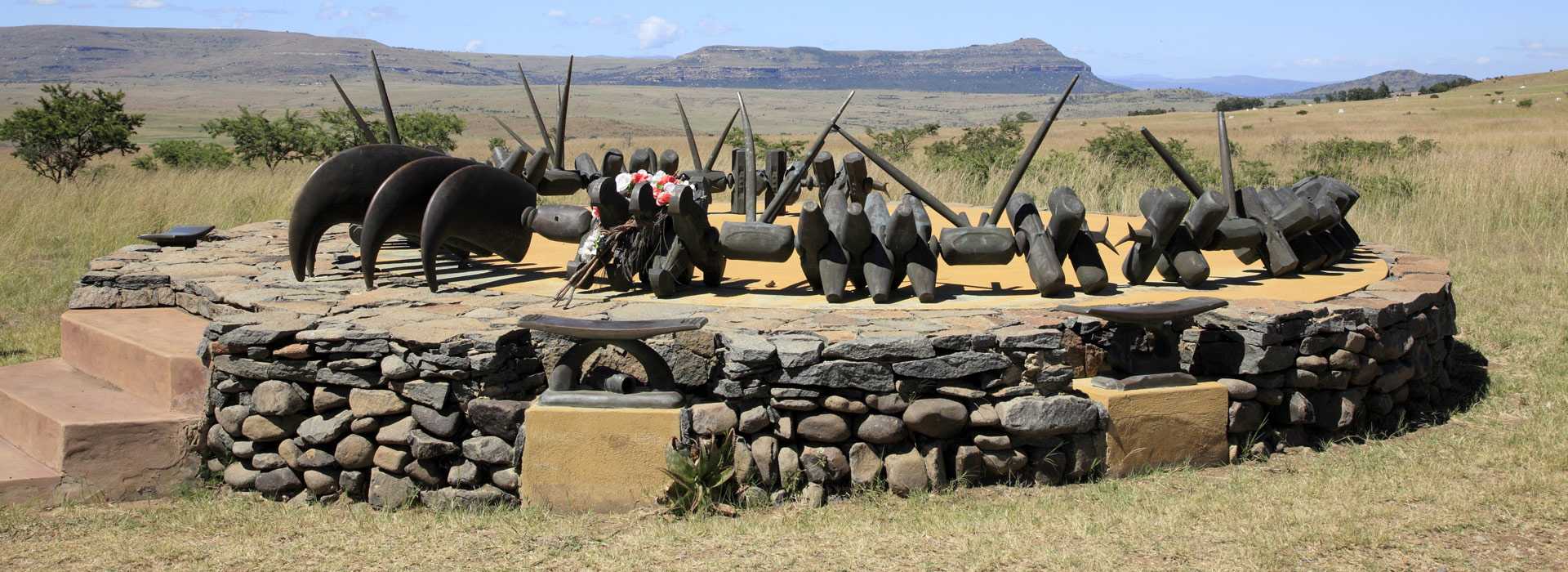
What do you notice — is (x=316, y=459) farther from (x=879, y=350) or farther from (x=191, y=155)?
(x=191, y=155)

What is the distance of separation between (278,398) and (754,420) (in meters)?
1.97

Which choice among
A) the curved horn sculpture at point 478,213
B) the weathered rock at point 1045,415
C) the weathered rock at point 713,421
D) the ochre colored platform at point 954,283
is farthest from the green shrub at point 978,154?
the weathered rock at point 713,421

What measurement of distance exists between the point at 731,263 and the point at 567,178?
1.83 m

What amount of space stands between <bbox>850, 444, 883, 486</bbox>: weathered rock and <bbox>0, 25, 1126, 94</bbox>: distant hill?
136076mm

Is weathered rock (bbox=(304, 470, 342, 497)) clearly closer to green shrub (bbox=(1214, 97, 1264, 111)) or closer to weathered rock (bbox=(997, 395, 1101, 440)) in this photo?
weathered rock (bbox=(997, 395, 1101, 440))

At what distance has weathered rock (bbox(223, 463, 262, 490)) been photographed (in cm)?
516

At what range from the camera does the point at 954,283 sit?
22.3ft

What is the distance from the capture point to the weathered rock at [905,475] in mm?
4738

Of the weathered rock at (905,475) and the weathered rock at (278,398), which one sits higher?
the weathered rock at (278,398)

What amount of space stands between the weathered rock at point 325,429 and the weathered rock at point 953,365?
224 centimetres

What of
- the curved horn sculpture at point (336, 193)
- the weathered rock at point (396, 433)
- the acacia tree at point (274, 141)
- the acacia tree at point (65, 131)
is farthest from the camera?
the acacia tree at point (274, 141)

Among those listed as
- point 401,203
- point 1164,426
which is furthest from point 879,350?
point 401,203

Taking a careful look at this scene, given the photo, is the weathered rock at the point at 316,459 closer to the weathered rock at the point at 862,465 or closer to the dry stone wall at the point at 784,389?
the dry stone wall at the point at 784,389

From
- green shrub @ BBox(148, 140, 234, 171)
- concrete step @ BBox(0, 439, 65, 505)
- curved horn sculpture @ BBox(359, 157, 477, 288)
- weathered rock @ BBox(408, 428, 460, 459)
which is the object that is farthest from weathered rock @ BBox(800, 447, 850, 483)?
green shrub @ BBox(148, 140, 234, 171)
